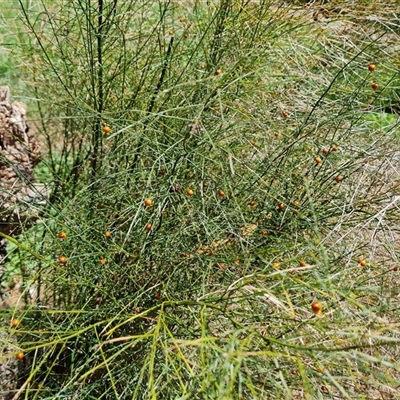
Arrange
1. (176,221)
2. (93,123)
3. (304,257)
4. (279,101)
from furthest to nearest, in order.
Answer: (93,123), (279,101), (176,221), (304,257)

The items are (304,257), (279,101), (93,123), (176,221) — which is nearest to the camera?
(304,257)

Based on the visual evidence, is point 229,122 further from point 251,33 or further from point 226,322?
point 226,322

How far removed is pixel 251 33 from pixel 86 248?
2.28ft

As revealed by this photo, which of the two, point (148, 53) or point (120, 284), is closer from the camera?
point (120, 284)

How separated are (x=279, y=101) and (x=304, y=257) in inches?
18.0

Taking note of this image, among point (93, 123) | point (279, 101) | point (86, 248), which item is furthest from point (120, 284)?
point (279, 101)

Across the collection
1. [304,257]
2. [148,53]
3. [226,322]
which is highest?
[148,53]

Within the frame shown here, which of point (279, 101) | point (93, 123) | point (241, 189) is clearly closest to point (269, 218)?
point (241, 189)

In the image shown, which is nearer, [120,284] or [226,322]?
[226,322]

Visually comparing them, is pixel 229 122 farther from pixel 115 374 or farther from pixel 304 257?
pixel 115 374

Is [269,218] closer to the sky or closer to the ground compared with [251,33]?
closer to the ground

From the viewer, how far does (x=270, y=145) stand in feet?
4.99

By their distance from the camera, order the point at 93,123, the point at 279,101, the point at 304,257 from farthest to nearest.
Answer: the point at 93,123, the point at 279,101, the point at 304,257

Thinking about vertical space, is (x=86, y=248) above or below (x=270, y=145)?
below
